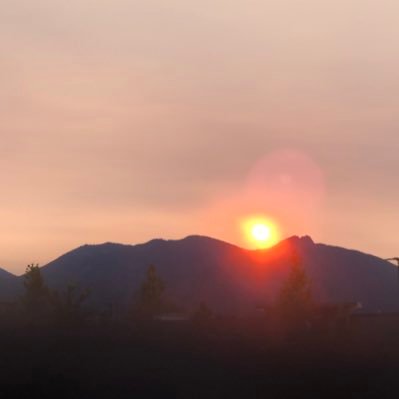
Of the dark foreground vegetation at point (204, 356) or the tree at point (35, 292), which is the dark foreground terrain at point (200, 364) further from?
the tree at point (35, 292)

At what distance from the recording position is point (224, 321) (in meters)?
57.7

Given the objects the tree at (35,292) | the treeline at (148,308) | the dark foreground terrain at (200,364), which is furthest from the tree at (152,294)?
the dark foreground terrain at (200,364)

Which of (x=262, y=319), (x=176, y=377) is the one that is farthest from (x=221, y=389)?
(x=262, y=319)

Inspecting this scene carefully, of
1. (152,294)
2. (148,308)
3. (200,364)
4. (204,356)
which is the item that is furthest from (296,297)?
(200,364)

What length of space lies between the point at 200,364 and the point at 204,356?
229 centimetres

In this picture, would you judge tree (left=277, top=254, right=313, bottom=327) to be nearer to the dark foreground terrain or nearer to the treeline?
the treeline

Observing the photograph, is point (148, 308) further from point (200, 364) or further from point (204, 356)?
point (200, 364)

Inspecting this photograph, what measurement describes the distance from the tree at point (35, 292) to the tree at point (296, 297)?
17041 mm

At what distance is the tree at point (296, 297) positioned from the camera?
5703 cm

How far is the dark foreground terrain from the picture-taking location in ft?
118

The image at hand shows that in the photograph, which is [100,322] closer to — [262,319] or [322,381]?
[262,319]

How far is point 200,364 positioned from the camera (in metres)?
41.2

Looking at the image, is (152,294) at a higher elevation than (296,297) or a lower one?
higher

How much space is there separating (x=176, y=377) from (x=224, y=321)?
65.2ft
